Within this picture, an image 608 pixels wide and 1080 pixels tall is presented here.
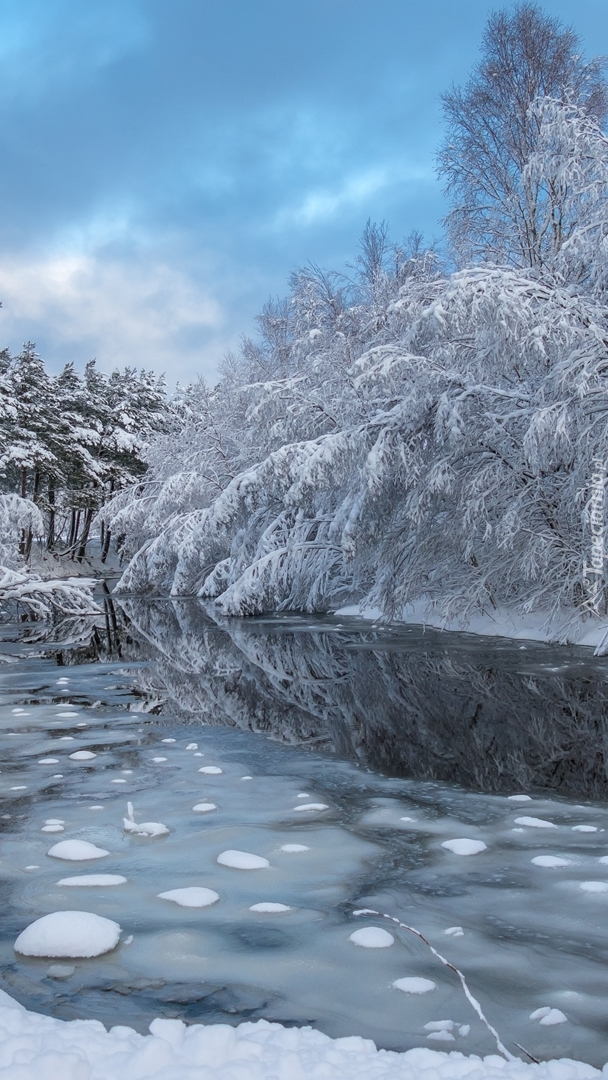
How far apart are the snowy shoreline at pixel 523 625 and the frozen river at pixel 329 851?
2.57 m

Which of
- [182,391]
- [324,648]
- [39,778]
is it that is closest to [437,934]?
[39,778]

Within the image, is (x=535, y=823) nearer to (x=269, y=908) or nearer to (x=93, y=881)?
(x=269, y=908)

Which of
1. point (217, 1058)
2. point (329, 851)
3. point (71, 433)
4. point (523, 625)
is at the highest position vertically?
point (71, 433)

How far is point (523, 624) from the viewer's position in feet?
37.8

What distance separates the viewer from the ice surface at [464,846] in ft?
10.9

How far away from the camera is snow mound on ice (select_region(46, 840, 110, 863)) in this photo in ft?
10.7

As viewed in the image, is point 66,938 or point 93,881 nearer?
point 66,938

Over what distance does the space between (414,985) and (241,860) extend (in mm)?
1140

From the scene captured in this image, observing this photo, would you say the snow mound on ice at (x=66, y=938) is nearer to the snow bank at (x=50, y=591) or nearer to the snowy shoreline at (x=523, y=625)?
the snowy shoreline at (x=523, y=625)

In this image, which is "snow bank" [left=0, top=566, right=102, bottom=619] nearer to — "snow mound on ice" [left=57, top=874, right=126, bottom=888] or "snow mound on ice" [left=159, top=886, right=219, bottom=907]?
"snow mound on ice" [left=57, top=874, right=126, bottom=888]

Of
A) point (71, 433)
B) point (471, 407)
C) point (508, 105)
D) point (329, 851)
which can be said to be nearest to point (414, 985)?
point (329, 851)

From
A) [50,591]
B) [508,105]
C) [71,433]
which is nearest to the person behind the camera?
[50,591]

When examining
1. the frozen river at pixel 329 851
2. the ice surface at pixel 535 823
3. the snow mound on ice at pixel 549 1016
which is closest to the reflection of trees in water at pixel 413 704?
the frozen river at pixel 329 851

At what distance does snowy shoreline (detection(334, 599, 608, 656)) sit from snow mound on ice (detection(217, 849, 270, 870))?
695 cm
